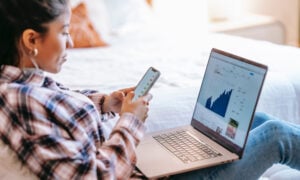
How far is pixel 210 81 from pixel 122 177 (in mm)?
430

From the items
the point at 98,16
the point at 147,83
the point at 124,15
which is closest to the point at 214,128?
the point at 147,83

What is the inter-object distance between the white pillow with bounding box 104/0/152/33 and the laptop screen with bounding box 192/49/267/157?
67.3 inches

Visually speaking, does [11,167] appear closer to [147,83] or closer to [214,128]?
[147,83]

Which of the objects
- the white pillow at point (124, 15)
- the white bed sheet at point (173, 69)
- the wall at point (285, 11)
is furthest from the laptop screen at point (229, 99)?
the wall at point (285, 11)

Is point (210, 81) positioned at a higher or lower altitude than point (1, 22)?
lower

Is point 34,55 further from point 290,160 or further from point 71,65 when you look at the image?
point 71,65

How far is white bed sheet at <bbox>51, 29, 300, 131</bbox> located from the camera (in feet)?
4.80

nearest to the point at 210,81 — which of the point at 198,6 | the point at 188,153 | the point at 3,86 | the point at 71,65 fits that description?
the point at 188,153

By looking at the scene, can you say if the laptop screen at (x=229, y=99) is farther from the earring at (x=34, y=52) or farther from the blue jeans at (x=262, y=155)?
the earring at (x=34, y=52)

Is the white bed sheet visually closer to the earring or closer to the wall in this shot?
the earring

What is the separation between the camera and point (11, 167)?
91 centimetres

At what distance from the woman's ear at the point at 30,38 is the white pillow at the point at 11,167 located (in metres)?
0.21

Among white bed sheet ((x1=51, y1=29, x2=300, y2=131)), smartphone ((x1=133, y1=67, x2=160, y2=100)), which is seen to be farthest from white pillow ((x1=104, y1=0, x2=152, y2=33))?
smartphone ((x1=133, y1=67, x2=160, y2=100))

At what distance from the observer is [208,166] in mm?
1043
